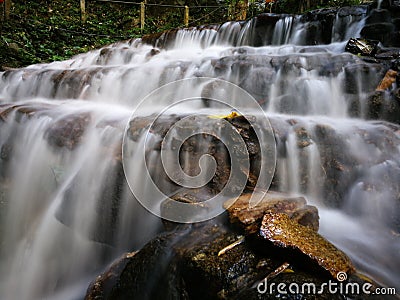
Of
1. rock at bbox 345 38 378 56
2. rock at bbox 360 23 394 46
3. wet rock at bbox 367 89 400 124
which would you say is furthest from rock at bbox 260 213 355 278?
rock at bbox 360 23 394 46

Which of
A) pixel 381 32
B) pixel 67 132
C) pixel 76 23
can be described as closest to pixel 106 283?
A: pixel 67 132

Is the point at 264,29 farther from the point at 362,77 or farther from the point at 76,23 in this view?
the point at 76,23

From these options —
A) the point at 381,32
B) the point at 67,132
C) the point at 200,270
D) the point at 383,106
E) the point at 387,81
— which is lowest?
the point at 200,270

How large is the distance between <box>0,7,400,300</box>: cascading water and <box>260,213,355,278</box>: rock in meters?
0.49

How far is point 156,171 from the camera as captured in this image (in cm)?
306

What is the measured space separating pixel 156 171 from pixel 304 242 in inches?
71.5

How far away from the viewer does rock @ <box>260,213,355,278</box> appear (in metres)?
1.57

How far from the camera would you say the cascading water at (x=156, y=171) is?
9.31 feet

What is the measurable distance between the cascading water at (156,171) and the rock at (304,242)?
1.61ft

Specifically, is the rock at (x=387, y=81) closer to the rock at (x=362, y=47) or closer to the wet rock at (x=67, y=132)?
the rock at (x=362, y=47)

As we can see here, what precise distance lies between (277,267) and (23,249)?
10.9 ft

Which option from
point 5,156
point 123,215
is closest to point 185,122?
point 123,215

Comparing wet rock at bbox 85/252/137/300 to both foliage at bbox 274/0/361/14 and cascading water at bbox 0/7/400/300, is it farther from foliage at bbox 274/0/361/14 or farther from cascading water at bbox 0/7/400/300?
foliage at bbox 274/0/361/14

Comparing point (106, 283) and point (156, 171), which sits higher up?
point (156, 171)
